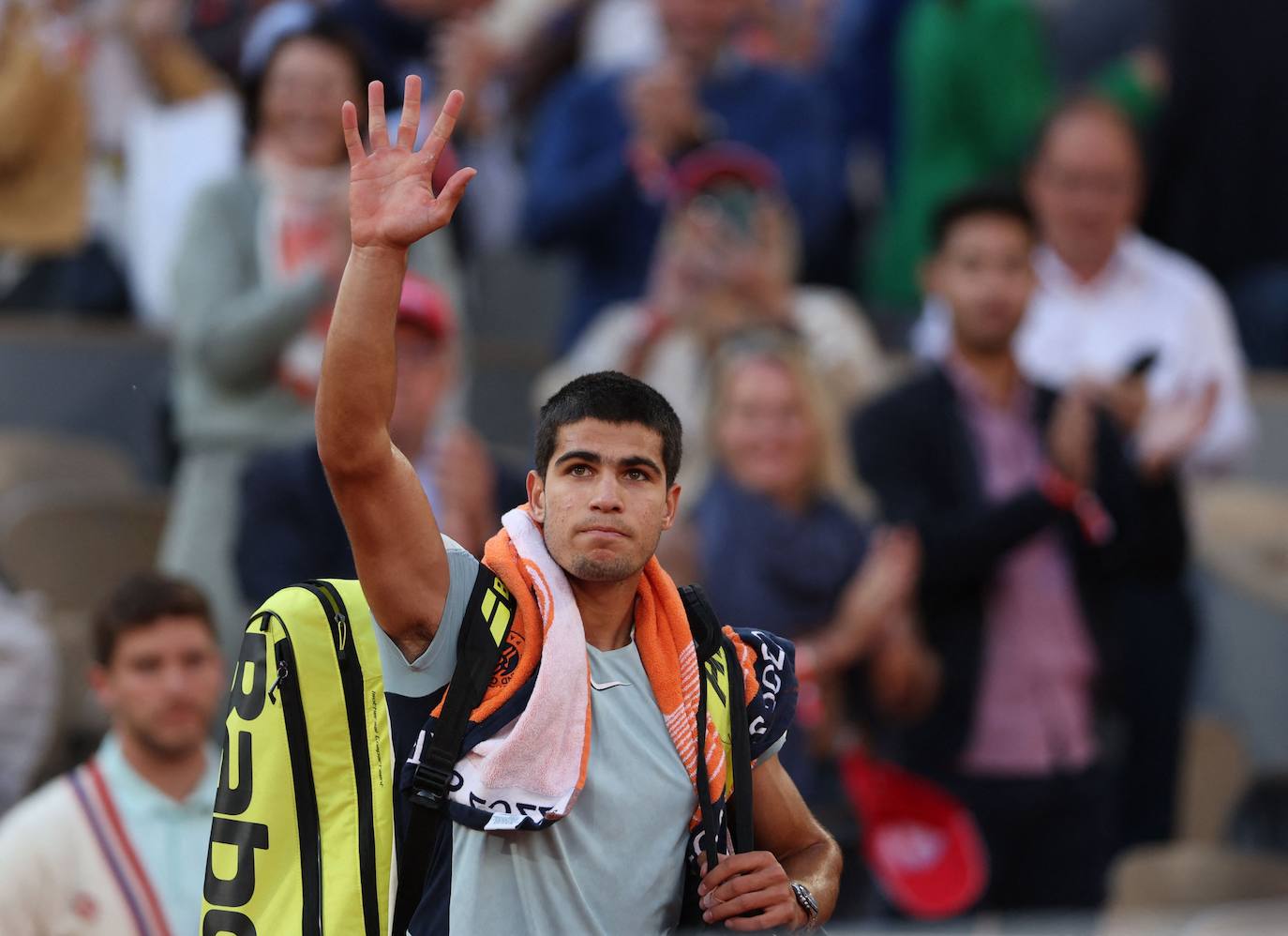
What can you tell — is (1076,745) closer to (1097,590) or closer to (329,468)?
(1097,590)

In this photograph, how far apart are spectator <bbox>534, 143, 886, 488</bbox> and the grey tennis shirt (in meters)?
3.43

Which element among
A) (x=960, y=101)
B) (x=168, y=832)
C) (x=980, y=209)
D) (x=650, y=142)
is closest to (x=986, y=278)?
(x=980, y=209)

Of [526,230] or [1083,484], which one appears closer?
[1083,484]

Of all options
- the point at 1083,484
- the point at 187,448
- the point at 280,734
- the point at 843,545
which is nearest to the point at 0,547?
the point at 187,448

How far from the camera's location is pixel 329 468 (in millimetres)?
2975

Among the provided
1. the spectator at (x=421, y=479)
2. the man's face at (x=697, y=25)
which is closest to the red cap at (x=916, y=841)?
the spectator at (x=421, y=479)

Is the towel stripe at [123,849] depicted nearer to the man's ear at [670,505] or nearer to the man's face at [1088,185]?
the man's ear at [670,505]

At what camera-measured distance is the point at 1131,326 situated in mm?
7309

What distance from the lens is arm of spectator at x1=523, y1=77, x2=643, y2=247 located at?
7348mm

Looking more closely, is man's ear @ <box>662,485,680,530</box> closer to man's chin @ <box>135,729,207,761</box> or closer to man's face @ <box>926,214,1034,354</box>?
man's chin @ <box>135,729,207,761</box>

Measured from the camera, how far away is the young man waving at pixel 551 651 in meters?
2.96

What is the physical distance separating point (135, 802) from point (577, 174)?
3273mm

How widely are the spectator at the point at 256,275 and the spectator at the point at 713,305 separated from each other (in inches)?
33.3

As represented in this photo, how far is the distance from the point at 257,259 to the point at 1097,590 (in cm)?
247
